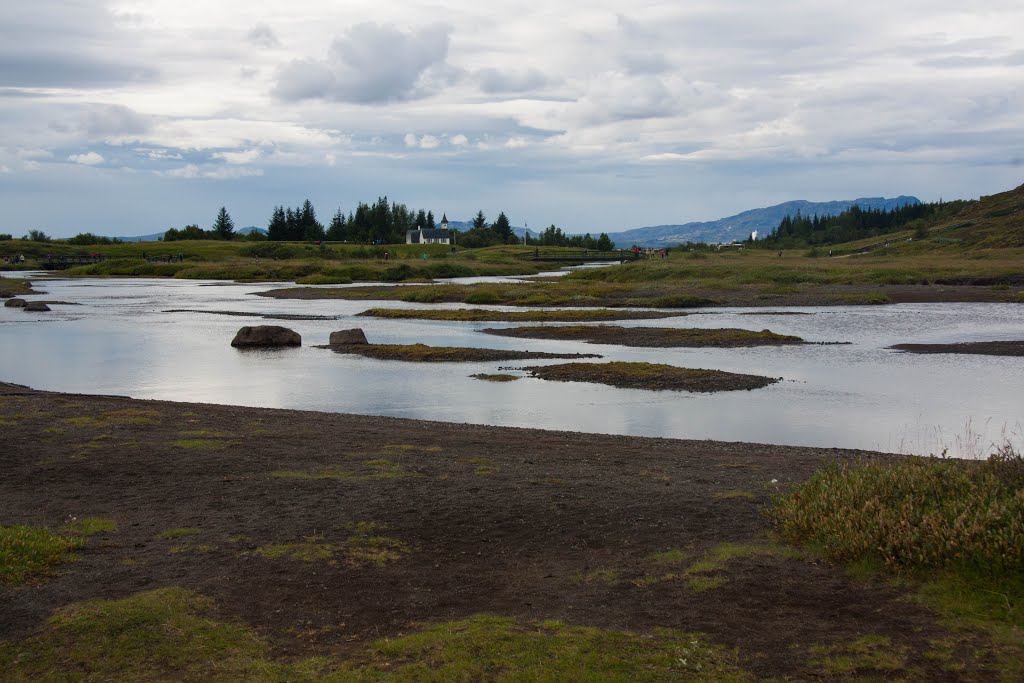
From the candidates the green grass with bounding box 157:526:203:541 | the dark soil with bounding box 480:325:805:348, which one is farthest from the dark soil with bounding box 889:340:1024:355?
the green grass with bounding box 157:526:203:541

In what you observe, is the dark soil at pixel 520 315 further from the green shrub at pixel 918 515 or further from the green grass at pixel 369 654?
the green grass at pixel 369 654

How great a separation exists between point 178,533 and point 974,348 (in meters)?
39.9

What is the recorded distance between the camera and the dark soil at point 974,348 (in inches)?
1612

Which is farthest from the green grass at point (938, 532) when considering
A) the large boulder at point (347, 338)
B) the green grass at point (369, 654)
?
the large boulder at point (347, 338)

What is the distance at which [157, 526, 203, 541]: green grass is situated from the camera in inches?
448

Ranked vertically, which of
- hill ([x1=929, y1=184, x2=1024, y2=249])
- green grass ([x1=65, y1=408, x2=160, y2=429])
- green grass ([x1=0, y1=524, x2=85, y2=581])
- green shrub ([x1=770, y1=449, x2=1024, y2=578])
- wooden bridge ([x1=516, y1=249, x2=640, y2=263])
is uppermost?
hill ([x1=929, y1=184, x2=1024, y2=249])

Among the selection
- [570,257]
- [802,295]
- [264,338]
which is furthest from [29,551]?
[570,257]

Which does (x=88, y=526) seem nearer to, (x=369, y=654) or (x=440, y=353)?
(x=369, y=654)

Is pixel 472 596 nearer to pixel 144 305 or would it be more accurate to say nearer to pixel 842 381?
pixel 842 381

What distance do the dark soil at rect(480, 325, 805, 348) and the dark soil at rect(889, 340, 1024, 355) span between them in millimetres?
5481

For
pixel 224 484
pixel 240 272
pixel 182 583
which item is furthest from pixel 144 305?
pixel 182 583

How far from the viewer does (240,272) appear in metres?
135

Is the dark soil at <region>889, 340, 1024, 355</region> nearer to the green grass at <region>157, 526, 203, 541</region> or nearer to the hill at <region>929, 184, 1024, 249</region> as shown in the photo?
the green grass at <region>157, 526, 203, 541</region>

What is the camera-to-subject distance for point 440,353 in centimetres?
4197
